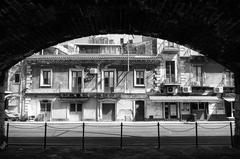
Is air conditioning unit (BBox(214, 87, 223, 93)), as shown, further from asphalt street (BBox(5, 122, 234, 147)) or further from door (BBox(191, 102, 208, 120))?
asphalt street (BBox(5, 122, 234, 147))

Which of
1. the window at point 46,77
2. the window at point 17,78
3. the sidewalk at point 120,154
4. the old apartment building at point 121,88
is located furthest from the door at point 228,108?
the window at point 17,78

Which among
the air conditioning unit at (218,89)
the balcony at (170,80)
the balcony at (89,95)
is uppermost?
the balcony at (170,80)

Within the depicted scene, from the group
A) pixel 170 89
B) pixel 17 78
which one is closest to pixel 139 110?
pixel 170 89

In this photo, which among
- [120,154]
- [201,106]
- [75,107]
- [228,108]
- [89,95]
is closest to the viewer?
[120,154]

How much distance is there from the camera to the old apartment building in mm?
24891

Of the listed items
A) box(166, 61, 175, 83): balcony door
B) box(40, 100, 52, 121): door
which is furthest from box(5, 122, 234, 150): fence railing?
box(166, 61, 175, 83): balcony door

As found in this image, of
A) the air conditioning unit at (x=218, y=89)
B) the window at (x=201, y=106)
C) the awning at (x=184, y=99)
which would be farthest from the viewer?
the air conditioning unit at (x=218, y=89)

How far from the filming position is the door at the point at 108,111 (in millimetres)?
25016

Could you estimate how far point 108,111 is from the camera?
25.2 meters

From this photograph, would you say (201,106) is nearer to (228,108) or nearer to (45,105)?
(228,108)

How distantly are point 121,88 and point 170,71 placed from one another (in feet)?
21.4

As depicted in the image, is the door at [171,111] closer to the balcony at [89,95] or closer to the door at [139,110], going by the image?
the door at [139,110]

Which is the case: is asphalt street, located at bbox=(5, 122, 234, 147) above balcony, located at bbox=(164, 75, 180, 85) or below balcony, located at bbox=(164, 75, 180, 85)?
below

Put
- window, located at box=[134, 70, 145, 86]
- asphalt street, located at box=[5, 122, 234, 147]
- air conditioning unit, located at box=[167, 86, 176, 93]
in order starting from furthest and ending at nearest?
window, located at box=[134, 70, 145, 86] < air conditioning unit, located at box=[167, 86, 176, 93] < asphalt street, located at box=[5, 122, 234, 147]
